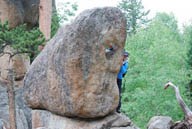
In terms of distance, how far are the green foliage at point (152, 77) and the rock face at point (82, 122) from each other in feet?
34.2

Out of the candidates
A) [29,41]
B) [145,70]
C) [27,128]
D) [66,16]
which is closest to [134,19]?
[66,16]

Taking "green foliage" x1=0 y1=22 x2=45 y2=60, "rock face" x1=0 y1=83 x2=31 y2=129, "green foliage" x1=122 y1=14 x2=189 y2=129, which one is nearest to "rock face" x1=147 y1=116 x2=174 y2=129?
"green foliage" x1=0 y1=22 x2=45 y2=60

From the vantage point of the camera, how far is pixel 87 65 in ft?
26.9

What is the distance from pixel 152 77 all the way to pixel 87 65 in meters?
11.6

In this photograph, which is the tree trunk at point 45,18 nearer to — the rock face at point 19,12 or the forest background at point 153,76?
the rock face at point 19,12

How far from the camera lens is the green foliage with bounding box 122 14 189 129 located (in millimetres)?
19438

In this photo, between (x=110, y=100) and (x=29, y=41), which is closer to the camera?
(x=110, y=100)

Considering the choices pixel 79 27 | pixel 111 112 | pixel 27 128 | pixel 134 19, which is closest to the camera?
pixel 79 27

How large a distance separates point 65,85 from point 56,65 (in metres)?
0.50

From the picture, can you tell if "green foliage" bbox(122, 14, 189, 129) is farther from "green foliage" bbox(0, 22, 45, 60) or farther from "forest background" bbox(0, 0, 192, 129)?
"green foliage" bbox(0, 22, 45, 60)

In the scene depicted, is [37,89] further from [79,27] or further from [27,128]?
[27,128]

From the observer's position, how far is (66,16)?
23.9 m

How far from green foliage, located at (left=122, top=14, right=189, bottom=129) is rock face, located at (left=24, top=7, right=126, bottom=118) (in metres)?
10.7

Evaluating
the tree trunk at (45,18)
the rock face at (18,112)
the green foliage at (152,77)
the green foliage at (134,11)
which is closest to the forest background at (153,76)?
the green foliage at (152,77)
